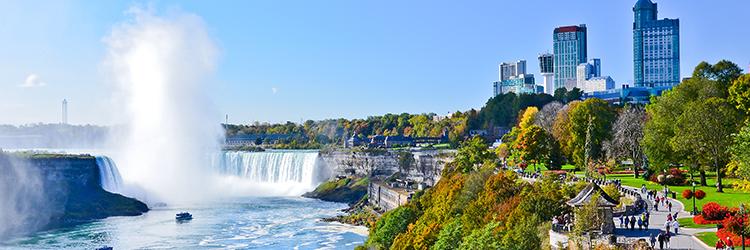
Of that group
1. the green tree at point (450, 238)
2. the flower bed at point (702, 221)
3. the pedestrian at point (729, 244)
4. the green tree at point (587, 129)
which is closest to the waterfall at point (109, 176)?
the green tree at point (587, 129)

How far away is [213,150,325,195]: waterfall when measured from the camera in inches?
3693

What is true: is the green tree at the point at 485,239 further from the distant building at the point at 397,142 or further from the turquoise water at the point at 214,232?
the distant building at the point at 397,142

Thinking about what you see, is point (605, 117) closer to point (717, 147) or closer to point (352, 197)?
point (717, 147)

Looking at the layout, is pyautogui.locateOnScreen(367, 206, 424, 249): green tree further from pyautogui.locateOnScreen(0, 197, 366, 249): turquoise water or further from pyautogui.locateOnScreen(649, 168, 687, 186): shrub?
pyautogui.locateOnScreen(649, 168, 687, 186): shrub

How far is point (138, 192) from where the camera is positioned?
82812mm

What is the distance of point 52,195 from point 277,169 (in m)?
29.3

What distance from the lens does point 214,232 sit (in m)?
57.0

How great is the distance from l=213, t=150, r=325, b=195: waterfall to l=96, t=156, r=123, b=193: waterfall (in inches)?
674

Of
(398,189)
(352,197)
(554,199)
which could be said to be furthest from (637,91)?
(554,199)

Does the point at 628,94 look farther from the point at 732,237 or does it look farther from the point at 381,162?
the point at 732,237

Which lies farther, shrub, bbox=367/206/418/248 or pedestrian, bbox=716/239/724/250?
shrub, bbox=367/206/418/248

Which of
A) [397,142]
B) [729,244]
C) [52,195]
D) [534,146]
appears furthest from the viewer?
[397,142]

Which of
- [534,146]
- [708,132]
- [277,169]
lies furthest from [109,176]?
[708,132]

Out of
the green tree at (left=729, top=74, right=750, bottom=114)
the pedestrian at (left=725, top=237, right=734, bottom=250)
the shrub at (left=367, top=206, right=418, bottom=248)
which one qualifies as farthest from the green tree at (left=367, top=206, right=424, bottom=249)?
the pedestrian at (left=725, top=237, right=734, bottom=250)
